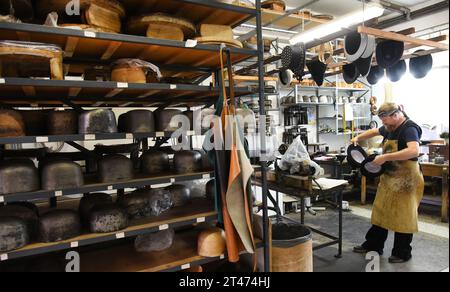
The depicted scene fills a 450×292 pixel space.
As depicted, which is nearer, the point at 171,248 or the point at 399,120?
the point at 171,248

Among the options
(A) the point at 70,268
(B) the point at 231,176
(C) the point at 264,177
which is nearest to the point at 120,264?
(A) the point at 70,268

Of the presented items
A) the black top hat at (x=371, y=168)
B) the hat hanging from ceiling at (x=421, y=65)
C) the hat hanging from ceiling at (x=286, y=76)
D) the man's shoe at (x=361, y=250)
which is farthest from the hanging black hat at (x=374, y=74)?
the man's shoe at (x=361, y=250)

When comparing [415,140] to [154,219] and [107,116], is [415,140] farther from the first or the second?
[107,116]

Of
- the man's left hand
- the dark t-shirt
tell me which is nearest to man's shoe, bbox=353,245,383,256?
the man's left hand

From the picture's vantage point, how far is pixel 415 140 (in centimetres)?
313

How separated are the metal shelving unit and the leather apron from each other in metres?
1.72

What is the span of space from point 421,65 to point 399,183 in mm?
1842

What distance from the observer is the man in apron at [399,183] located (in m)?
3.19

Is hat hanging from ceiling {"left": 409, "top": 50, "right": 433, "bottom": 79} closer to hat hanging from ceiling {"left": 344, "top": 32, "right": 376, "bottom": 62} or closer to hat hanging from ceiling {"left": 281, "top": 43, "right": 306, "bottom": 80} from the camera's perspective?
hat hanging from ceiling {"left": 344, "top": 32, "right": 376, "bottom": 62}

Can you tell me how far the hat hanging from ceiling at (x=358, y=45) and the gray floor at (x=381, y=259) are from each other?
232cm

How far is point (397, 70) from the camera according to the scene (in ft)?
14.0

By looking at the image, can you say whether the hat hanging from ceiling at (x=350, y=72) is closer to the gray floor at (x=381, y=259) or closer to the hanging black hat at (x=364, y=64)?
the hanging black hat at (x=364, y=64)

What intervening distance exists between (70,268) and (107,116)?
1080mm

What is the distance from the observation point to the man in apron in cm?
319
